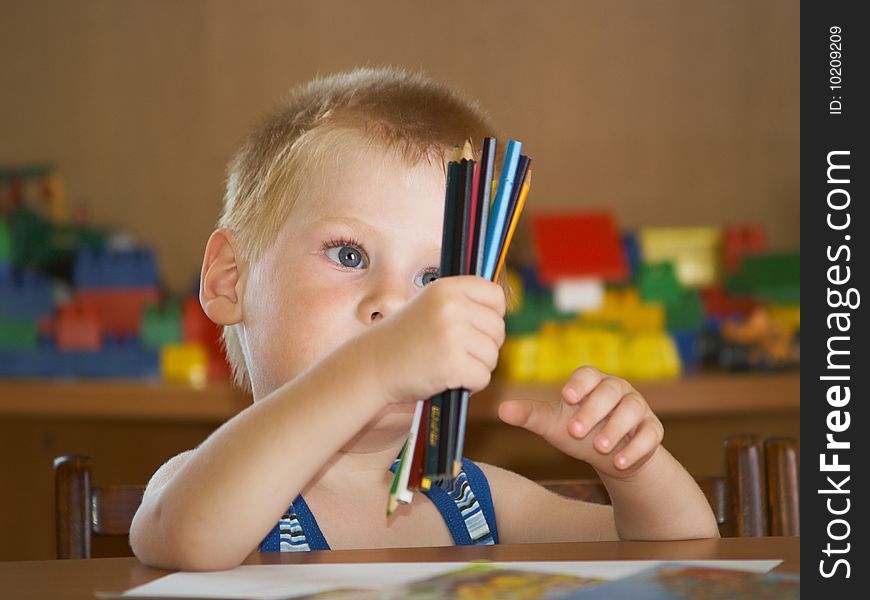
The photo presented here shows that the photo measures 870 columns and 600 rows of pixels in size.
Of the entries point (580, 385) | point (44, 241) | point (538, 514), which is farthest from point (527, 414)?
point (44, 241)

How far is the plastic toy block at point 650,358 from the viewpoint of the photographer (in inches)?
78.2

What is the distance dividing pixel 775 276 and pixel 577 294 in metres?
0.38

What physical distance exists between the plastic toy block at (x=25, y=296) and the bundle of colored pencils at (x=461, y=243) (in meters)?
1.75

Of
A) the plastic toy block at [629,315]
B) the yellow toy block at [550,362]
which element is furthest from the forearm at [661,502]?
the plastic toy block at [629,315]

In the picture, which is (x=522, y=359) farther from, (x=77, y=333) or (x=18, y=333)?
(x=18, y=333)

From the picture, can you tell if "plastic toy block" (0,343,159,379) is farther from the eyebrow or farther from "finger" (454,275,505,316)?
"finger" (454,275,505,316)

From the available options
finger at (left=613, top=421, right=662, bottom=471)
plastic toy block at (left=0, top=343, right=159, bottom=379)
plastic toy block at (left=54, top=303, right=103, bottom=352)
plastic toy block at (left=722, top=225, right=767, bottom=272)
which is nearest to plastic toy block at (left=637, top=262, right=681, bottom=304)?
plastic toy block at (left=722, top=225, right=767, bottom=272)

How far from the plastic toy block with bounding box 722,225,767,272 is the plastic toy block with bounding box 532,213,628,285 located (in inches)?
9.8

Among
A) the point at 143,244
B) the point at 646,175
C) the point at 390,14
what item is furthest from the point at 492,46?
the point at 143,244

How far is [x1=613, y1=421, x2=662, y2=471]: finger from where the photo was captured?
716 millimetres

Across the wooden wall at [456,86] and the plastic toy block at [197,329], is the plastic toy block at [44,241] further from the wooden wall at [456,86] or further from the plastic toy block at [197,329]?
the plastic toy block at [197,329]
